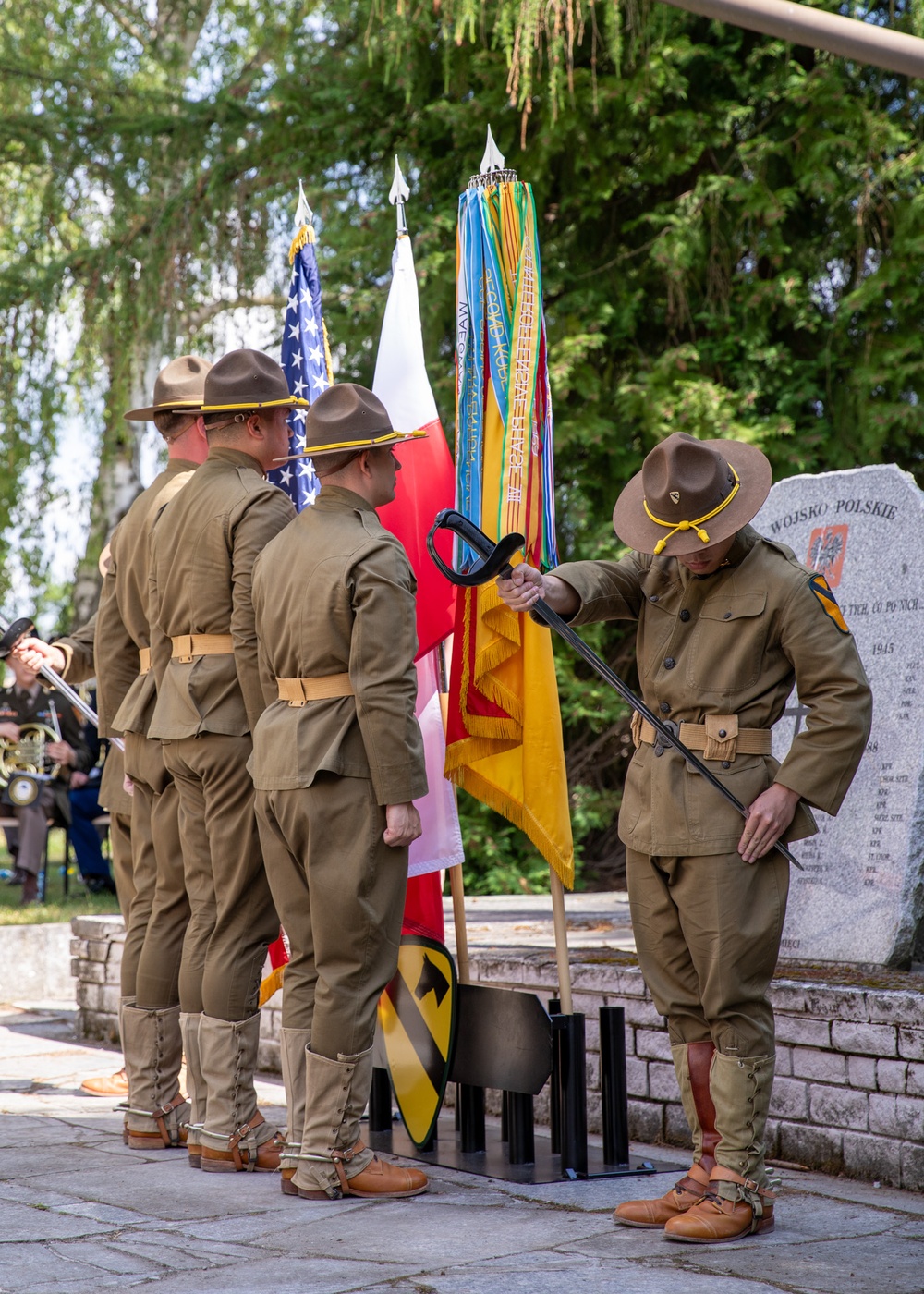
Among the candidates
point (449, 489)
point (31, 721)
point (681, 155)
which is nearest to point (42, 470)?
point (31, 721)

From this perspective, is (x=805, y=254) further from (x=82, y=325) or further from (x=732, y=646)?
(x=732, y=646)

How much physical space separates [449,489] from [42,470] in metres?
8.45

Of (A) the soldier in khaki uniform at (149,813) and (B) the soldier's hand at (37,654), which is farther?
(B) the soldier's hand at (37,654)

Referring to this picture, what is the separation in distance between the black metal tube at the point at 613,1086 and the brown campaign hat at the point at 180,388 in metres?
2.39

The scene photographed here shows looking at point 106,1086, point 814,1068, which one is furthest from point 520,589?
point 106,1086

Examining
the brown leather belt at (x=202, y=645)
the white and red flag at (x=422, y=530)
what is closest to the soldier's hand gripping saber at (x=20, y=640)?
the brown leather belt at (x=202, y=645)

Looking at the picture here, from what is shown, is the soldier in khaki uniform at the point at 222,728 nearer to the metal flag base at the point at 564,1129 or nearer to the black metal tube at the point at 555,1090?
the metal flag base at the point at 564,1129

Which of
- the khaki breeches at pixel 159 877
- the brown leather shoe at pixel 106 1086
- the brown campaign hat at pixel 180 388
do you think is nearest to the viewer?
the khaki breeches at pixel 159 877

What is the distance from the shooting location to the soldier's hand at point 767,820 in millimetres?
3738

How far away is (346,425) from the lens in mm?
4316

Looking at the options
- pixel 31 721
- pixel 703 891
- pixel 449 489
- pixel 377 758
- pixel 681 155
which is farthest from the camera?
pixel 31 721

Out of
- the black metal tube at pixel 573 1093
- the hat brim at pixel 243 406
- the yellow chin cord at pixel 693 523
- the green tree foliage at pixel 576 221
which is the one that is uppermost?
the green tree foliage at pixel 576 221

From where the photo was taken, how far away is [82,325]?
1227 cm

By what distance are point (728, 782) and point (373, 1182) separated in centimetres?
150
